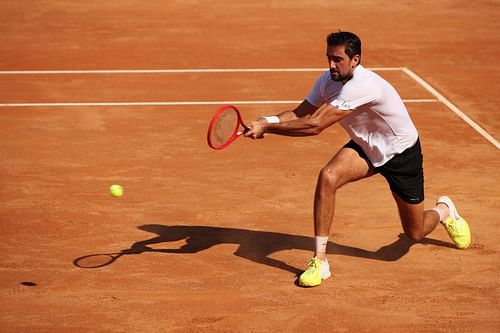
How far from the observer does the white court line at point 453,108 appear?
1365 cm

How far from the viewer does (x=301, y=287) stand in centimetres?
898

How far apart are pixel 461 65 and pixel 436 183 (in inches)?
252

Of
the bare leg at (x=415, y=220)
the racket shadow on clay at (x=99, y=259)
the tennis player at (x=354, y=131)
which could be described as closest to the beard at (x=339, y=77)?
the tennis player at (x=354, y=131)

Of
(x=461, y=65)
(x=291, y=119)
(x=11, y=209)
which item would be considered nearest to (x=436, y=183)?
(x=291, y=119)

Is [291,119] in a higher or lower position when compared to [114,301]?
higher

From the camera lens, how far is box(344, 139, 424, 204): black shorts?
9.20 meters

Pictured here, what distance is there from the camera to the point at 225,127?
8.89 meters

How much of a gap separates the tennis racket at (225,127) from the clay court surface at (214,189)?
1249 mm

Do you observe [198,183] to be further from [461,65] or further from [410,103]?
[461,65]

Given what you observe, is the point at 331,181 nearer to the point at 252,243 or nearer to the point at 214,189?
the point at 252,243

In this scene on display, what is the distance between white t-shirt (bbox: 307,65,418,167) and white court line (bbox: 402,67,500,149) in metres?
4.47

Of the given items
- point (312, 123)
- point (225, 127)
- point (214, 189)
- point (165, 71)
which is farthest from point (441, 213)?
point (165, 71)

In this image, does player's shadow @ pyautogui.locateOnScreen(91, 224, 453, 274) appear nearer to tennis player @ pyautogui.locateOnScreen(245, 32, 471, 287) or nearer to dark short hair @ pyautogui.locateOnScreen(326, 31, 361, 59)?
tennis player @ pyautogui.locateOnScreen(245, 32, 471, 287)

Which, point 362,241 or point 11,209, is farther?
point 11,209
